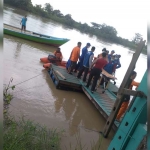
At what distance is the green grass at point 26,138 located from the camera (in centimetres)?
303

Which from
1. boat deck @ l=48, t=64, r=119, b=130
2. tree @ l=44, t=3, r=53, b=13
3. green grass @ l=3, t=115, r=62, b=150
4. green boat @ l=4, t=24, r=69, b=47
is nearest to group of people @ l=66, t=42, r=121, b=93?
boat deck @ l=48, t=64, r=119, b=130

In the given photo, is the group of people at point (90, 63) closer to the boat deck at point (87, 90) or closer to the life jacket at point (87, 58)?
the life jacket at point (87, 58)

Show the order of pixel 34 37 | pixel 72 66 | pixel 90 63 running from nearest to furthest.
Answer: pixel 90 63
pixel 72 66
pixel 34 37

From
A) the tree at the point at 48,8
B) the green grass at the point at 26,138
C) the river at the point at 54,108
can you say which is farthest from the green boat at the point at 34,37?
the tree at the point at 48,8

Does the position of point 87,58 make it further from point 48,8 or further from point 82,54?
point 48,8

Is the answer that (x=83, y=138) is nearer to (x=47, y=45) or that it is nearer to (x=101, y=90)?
(x=101, y=90)

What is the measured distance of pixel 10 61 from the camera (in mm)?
8625

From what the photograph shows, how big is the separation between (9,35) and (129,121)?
45.4 ft

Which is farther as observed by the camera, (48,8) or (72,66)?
(48,8)

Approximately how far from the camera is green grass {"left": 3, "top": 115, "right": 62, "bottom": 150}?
3034mm

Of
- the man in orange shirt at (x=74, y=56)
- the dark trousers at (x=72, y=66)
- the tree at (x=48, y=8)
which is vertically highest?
the man in orange shirt at (x=74, y=56)

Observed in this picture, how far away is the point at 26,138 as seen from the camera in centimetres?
337

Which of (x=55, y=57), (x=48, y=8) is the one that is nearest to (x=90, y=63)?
(x=55, y=57)

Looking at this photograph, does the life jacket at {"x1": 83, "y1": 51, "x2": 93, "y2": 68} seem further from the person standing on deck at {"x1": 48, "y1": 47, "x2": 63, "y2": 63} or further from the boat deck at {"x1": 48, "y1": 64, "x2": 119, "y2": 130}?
the person standing on deck at {"x1": 48, "y1": 47, "x2": 63, "y2": 63}
